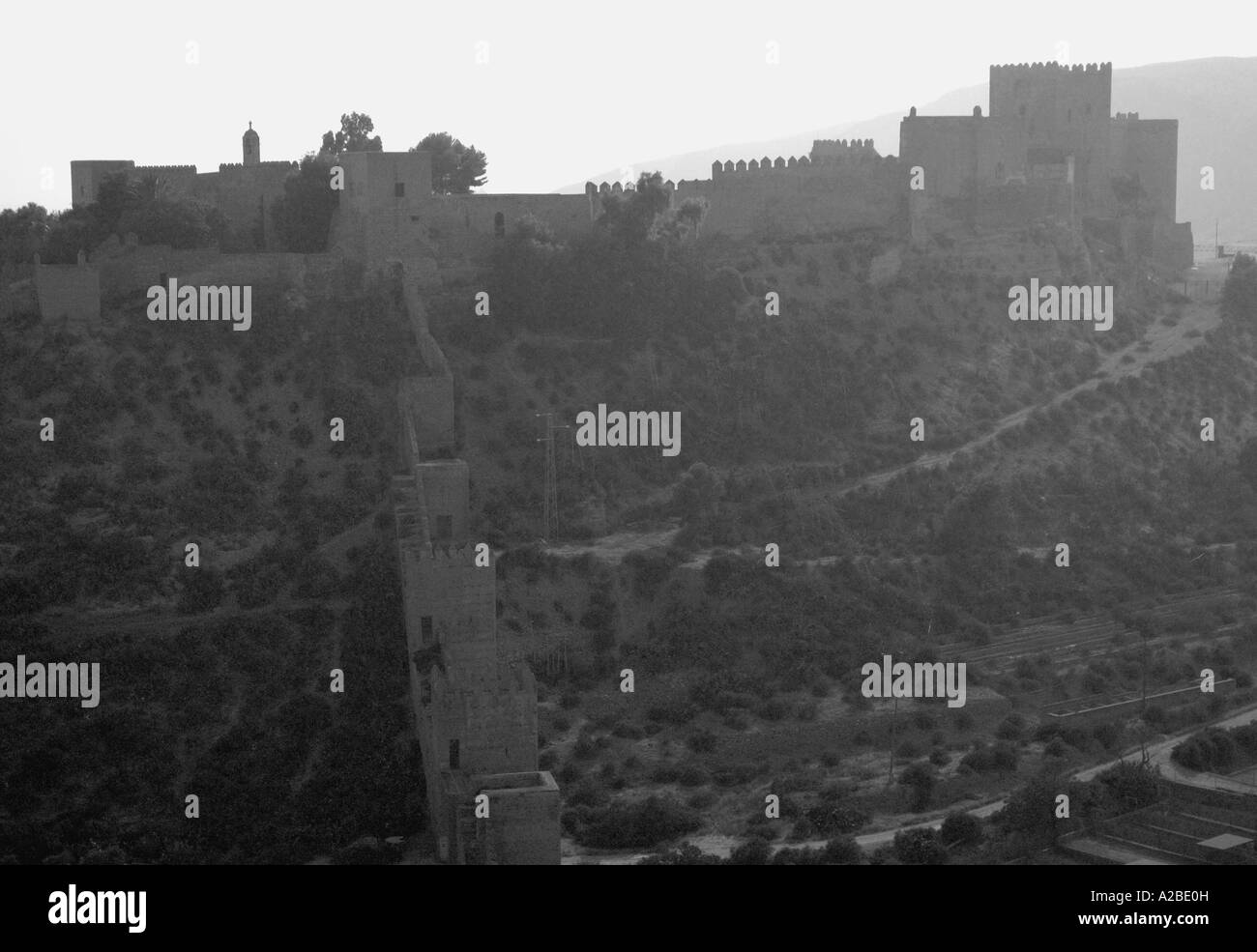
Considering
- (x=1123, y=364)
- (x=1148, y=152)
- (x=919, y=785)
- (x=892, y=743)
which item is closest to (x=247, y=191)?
(x=892, y=743)

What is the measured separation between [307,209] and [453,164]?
5.30m

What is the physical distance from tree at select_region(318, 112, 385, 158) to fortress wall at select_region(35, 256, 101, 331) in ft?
32.5

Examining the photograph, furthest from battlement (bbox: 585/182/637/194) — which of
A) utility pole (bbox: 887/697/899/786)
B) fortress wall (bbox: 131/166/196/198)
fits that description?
utility pole (bbox: 887/697/899/786)

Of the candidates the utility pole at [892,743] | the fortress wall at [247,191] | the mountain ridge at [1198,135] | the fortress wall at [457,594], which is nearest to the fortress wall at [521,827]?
the fortress wall at [457,594]

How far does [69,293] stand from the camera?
41.1 meters

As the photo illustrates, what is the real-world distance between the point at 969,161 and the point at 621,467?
47.1 feet

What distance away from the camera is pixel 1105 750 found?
35.2 metres

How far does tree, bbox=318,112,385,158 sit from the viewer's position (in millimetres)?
49688

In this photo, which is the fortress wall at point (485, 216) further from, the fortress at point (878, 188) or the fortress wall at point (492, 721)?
the fortress wall at point (492, 721)

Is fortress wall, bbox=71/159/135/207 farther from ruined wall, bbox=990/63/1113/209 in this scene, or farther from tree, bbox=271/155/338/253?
ruined wall, bbox=990/63/1113/209

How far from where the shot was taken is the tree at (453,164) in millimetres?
49156

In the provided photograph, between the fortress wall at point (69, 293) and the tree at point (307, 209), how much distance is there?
5427mm
